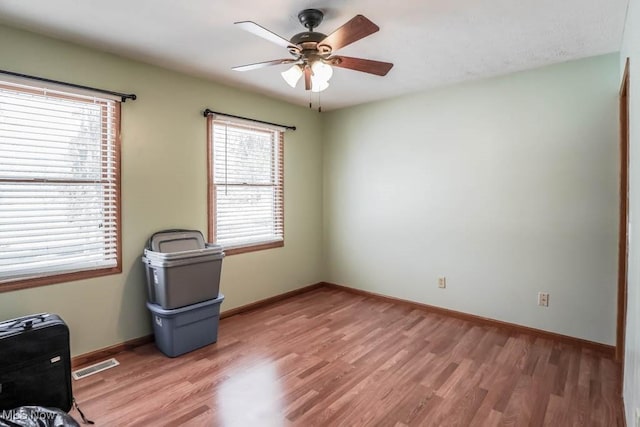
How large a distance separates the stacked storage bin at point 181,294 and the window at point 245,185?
25.1 inches

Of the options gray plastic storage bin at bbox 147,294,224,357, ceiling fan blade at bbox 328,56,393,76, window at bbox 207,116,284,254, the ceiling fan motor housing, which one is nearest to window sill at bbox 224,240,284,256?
window at bbox 207,116,284,254

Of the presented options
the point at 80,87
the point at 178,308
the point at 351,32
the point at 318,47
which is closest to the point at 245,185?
the point at 178,308

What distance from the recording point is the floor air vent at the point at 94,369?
249 centimetres

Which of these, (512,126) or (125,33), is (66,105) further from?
(512,126)

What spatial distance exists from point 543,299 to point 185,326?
3115 millimetres

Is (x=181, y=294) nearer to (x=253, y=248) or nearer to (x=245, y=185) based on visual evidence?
(x=253, y=248)

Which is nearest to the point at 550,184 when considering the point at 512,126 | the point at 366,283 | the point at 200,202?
the point at 512,126

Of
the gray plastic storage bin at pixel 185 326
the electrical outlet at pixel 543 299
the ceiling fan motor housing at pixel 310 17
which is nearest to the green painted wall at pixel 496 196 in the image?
the electrical outlet at pixel 543 299

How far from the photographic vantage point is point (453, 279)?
12.1 feet

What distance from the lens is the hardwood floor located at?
2039 mm

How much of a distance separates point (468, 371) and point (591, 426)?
0.74 m

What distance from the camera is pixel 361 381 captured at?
2.42 m

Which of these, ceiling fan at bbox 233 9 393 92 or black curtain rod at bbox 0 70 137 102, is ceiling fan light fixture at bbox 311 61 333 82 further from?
black curtain rod at bbox 0 70 137 102

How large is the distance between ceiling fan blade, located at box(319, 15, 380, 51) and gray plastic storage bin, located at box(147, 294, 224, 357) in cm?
223
